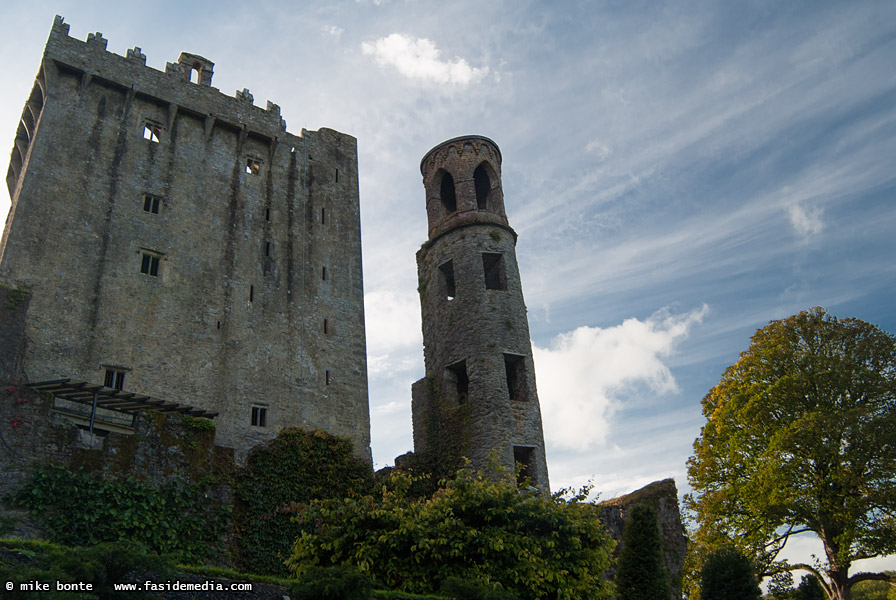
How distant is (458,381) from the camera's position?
2886 cm

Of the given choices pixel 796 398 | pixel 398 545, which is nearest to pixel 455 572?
pixel 398 545

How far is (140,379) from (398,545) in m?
13.5

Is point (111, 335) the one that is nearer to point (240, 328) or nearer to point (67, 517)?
point (240, 328)

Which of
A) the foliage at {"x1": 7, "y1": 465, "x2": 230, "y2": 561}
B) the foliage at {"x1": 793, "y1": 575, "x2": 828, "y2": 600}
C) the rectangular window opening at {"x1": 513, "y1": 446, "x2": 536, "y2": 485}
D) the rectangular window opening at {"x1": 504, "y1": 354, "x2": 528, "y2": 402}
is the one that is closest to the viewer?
the foliage at {"x1": 7, "y1": 465, "x2": 230, "y2": 561}

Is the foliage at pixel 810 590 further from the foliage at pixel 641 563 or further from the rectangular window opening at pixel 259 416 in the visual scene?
the rectangular window opening at pixel 259 416

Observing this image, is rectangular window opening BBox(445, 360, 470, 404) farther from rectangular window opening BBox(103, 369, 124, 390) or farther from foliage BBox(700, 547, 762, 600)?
rectangular window opening BBox(103, 369, 124, 390)

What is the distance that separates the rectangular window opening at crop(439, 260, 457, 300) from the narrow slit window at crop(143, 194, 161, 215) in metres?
11.4

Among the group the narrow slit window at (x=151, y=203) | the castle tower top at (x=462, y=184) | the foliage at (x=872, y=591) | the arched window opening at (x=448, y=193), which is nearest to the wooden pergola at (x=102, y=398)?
the narrow slit window at (x=151, y=203)

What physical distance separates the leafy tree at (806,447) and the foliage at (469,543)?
1181 centimetres

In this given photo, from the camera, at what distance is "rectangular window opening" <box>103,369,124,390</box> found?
77.4 ft

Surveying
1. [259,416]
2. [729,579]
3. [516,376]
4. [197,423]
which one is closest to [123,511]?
[197,423]

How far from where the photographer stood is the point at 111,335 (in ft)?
79.6

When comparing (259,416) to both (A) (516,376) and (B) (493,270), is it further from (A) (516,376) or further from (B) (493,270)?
(B) (493,270)

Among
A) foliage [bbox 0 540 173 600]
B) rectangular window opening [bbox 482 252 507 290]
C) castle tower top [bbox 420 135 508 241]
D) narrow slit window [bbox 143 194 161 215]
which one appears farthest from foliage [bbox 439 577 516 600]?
narrow slit window [bbox 143 194 161 215]
